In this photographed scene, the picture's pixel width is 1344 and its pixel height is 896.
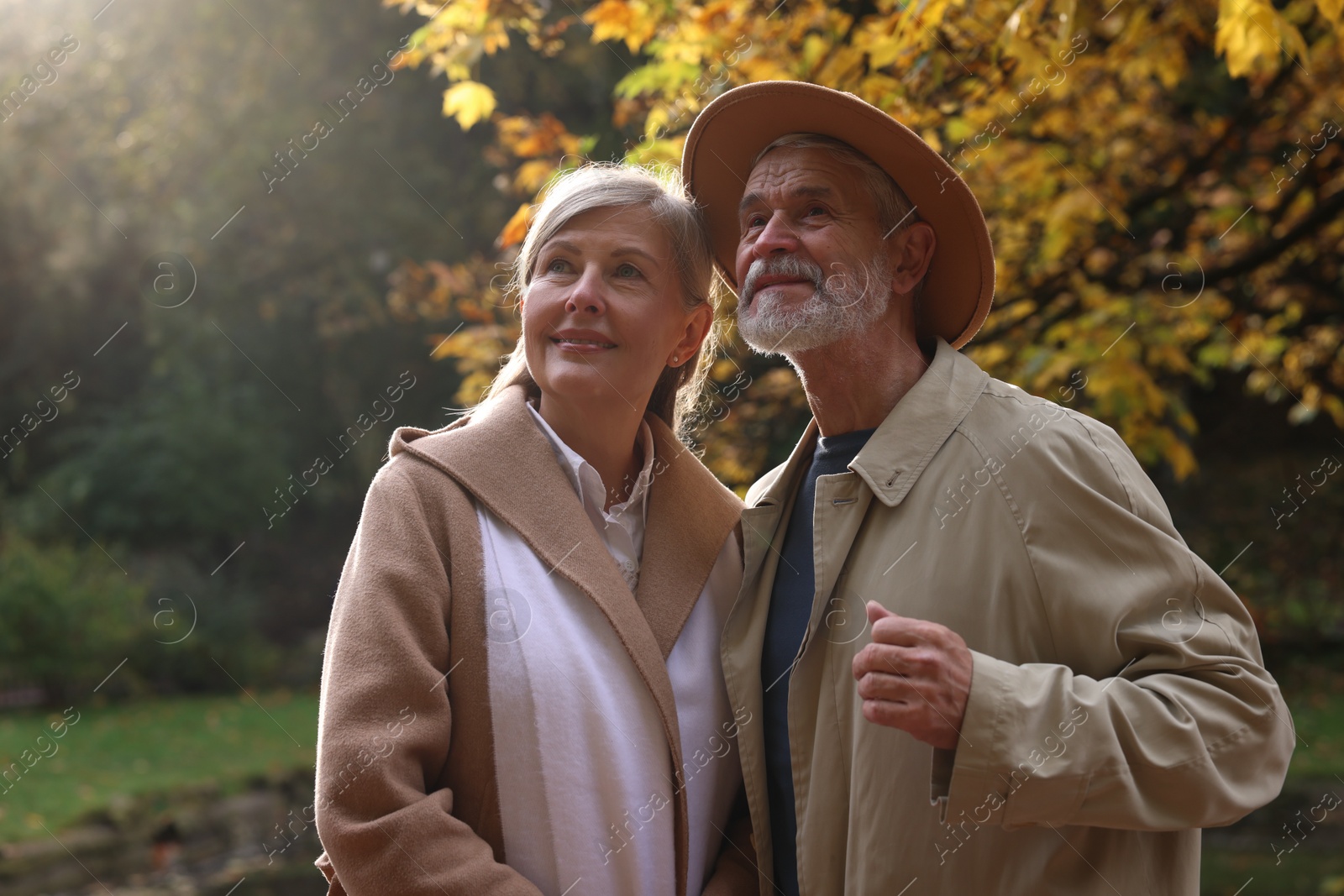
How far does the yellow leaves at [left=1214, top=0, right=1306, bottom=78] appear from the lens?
104 inches

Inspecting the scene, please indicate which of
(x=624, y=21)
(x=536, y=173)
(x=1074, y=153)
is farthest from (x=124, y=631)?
(x=1074, y=153)

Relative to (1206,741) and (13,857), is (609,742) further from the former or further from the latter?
(13,857)

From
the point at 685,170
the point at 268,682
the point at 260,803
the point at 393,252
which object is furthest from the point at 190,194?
the point at 685,170

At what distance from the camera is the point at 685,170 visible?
2662 millimetres

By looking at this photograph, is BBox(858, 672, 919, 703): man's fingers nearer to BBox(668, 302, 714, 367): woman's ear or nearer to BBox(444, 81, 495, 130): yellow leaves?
BBox(668, 302, 714, 367): woman's ear

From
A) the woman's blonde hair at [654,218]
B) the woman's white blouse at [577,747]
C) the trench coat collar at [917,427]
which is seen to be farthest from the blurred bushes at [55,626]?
the trench coat collar at [917,427]

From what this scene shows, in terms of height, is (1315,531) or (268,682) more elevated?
(268,682)

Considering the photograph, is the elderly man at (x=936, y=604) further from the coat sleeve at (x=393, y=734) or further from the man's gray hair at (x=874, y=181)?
the coat sleeve at (x=393, y=734)

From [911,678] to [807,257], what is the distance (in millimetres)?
959

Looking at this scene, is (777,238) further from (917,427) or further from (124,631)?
(124,631)

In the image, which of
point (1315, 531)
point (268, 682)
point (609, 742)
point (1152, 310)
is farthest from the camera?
point (268, 682)

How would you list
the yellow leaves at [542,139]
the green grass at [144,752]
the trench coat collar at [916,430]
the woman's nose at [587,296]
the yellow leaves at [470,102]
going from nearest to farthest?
1. the trench coat collar at [916,430]
2. the woman's nose at [587,296]
3. the yellow leaves at [470,102]
4. the yellow leaves at [542,139]
5. the green grass at [144,752]

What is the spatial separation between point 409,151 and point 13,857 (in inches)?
377

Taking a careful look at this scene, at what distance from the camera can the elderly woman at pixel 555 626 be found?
6.25ft
